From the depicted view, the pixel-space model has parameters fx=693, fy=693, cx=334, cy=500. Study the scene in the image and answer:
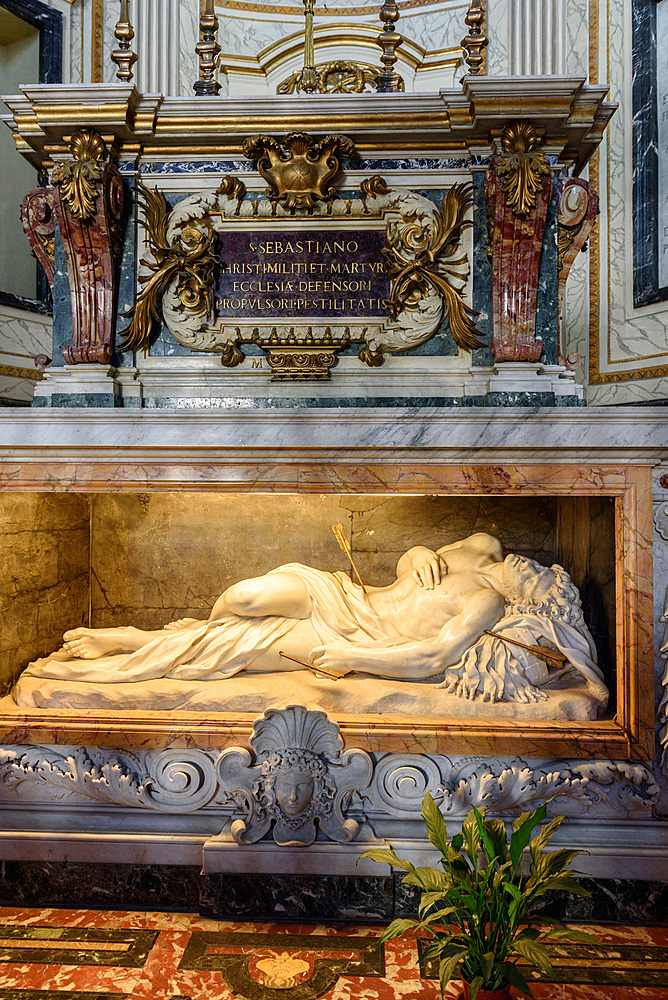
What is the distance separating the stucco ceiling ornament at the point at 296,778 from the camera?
2977mm

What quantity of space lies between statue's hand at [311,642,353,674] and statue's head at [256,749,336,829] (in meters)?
0.45

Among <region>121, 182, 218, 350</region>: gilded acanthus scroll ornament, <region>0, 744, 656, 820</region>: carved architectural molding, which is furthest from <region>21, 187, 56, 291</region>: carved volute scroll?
<region>0, 744, 656, 820</region>: carved architectural molding

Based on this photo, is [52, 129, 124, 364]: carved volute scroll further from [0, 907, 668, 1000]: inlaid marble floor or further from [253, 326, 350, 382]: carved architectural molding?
[0, 907, 668, 1000]: inlaid marble floor

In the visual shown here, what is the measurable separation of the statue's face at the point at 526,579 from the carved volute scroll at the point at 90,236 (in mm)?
2261

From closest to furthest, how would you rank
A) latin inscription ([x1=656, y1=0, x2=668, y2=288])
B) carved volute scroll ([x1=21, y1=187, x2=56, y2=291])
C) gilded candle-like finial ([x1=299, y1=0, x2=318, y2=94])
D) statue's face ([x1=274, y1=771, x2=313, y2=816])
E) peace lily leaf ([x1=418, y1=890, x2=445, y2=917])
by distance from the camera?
peace lily leaf ([x1=418, y1=890, x2=445, y2=917])
statue's face ([x1=274, y1=771, x2=313, y2=816])
carved volute scroll ([x1=21, y1=187, x2=56, y2=291])
gilded candle-like finial ([x1=299, y1=0, x2=318, y2=94])
latin inscription ([x1=656, y1=0, x2=668, y2=288])

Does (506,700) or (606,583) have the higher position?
(606,583)

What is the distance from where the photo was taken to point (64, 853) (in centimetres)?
310

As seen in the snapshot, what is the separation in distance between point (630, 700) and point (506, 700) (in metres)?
0.53

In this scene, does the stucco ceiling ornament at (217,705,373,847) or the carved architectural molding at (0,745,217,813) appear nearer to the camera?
the stucco ceiling ornament at (217,705,373,847)

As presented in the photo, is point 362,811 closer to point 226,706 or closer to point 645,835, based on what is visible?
point 226,706

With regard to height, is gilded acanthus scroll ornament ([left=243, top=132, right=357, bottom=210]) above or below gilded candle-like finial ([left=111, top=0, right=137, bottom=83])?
below

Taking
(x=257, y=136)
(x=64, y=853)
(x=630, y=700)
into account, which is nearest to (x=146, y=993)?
(x=64, y=853)

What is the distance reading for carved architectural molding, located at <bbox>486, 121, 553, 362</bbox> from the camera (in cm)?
330

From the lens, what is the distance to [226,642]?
11.3ft
